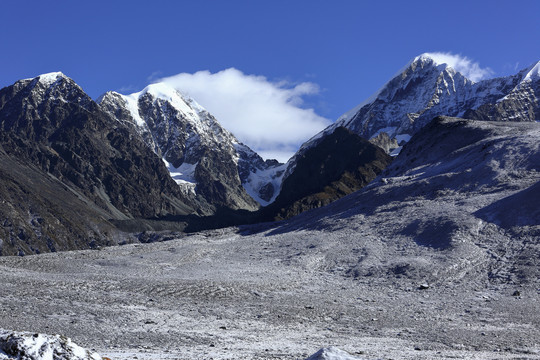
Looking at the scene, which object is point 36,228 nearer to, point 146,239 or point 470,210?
point 146,239

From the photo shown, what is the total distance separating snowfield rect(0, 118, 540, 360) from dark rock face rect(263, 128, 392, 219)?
76535 millimetres

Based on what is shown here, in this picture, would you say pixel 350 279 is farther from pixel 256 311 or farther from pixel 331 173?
pixel 331 173

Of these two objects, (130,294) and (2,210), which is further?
(2,210)

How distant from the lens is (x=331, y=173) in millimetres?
184625

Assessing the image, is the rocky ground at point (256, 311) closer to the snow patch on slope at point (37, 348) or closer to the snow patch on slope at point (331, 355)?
the snow patch on slope at point (331, 355)

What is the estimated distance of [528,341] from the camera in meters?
22.3

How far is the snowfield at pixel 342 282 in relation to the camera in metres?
22.0

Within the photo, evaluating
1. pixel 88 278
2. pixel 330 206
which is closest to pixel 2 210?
pixel 330 206

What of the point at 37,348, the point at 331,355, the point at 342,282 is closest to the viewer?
the point at 37,348

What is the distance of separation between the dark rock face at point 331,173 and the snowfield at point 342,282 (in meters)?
76.5

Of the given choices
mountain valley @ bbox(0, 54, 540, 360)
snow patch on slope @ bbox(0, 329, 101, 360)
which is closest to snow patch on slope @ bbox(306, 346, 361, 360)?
mountain valley @ bbox(0, 54, 540, 360)

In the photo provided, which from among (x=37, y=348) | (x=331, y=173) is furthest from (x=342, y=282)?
(x=331, y=173)

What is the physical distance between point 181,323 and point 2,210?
145 m

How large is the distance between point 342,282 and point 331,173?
479 ft
